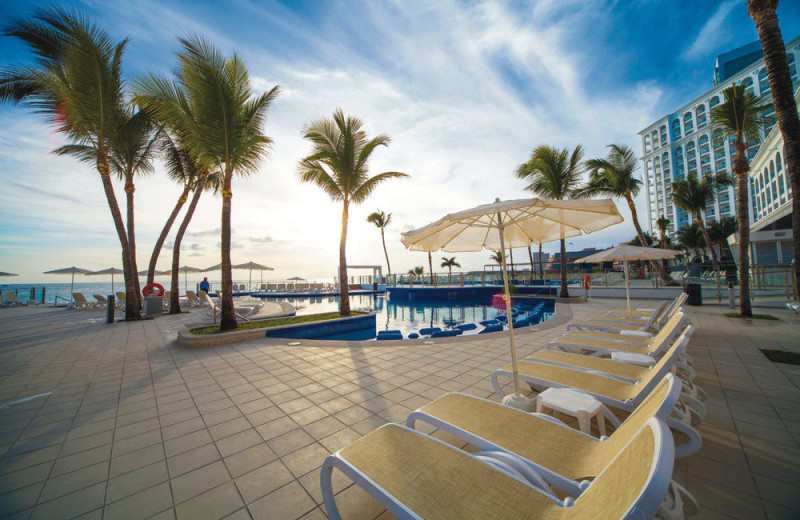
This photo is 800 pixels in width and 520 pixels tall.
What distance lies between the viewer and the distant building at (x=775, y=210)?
57.8 feet

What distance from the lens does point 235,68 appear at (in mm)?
7219

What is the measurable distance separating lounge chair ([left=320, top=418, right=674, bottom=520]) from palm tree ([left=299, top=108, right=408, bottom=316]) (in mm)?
7998

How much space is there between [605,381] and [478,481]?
81.5 inches

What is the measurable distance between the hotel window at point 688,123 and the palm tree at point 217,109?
9764 cm

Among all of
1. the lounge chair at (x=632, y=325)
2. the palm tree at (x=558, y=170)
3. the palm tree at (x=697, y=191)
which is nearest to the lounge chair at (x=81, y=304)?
the lounge chair at (x=632, y=325)

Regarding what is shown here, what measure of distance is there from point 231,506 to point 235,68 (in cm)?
909

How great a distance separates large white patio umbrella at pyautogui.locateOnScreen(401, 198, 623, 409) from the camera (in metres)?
2.57

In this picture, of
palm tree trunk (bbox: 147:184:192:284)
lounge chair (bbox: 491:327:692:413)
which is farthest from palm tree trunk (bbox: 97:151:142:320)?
lounge chair (bbox: 491:327:692:413)

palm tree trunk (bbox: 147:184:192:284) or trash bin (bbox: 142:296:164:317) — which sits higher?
palm tree trunk (bbox: 147:184:192:284)

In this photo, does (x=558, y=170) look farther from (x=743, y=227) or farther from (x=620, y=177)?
(x=743, y=227)

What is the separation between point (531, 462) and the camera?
1492mm

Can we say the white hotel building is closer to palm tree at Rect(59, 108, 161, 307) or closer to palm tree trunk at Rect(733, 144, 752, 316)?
palm tree trunk at Rect(733, 144, 752, 316)

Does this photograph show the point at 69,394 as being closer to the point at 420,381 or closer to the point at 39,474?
the point at 39,474

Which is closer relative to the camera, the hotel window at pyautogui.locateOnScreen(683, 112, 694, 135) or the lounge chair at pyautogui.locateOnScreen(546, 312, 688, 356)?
the lounge chair at pyautogui.locateOnScreen(546, 312, 688, 356)
